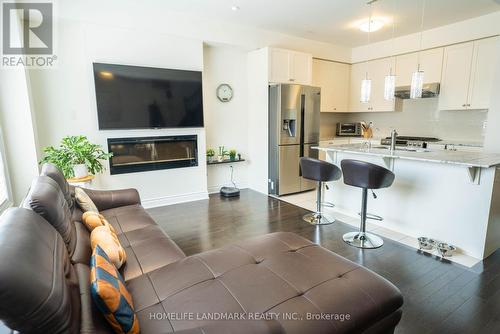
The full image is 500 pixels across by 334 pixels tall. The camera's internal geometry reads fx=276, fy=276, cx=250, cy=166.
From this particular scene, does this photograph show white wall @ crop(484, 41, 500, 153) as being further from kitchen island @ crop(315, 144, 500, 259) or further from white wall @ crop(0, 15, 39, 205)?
white wall @ crop(0, 15, 39, 205)

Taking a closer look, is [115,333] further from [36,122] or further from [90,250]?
[36,122]

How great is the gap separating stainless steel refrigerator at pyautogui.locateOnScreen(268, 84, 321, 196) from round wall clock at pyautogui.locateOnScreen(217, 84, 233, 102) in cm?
75

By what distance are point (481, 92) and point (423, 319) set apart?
4.07 meters

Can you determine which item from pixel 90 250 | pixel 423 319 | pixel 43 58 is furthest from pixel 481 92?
pixel 43 58

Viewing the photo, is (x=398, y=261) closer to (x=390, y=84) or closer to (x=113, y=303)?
(x=390, y=84)

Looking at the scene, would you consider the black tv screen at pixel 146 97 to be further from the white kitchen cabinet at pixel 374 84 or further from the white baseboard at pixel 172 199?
the white kitchen cabinet at pixel 374 84

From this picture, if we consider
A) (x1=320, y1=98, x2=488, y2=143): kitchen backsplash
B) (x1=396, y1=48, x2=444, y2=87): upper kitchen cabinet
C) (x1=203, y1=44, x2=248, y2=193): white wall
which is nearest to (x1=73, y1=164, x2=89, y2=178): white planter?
(x1=203, y1=44, x2=248, y2=193): white wall

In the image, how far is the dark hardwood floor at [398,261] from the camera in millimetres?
1816

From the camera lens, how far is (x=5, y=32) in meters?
2.91

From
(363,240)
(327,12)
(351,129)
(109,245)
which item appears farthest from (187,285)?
(351,129)

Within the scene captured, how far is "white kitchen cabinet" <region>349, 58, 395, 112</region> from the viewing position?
5375 millimetres

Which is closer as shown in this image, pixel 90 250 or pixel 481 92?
pixel 90 250

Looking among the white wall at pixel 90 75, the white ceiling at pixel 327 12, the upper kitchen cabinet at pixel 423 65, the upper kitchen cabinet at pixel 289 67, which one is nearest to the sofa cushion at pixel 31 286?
the white wall at pixel 90 75

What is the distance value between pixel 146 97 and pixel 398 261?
365 centimetres
